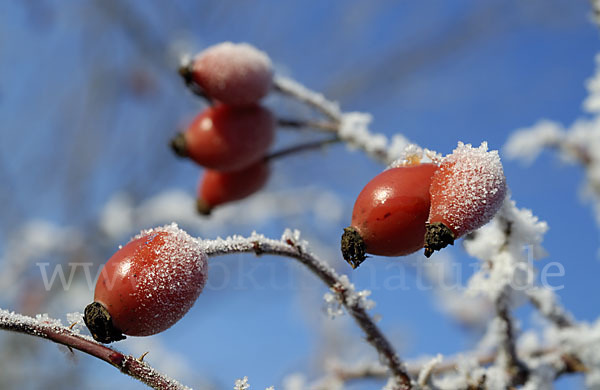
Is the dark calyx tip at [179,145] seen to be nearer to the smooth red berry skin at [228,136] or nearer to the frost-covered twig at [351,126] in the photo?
the smooth red berry skin at [228,136]

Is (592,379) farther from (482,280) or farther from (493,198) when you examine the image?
(493,198)

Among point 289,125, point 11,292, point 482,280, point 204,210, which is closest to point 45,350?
point 11,292

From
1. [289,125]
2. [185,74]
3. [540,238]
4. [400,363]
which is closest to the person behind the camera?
[400,363]

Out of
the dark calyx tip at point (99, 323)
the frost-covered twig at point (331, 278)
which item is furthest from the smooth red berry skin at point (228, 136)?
the dark calyx tip at point (99, 323)

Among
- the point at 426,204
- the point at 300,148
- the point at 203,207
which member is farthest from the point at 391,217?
the point at 203,207

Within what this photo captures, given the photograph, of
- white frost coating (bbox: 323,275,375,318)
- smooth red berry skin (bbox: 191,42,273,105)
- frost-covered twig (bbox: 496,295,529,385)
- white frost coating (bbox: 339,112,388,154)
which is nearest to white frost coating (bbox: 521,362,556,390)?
frost-covered twig (bbox: 496,295,529,385)
